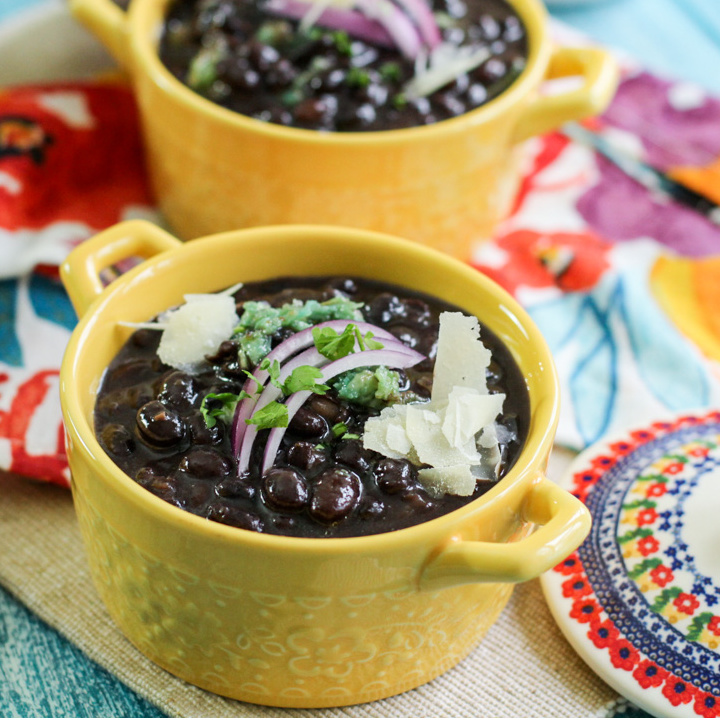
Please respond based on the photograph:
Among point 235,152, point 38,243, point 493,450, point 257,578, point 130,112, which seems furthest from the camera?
point 130,112

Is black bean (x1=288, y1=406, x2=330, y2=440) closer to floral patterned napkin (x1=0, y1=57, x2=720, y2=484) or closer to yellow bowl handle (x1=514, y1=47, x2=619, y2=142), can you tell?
floral patterned napkin (x1=0, y1=57, x2=720, y2=484)

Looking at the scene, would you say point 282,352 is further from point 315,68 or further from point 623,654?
point 315,68

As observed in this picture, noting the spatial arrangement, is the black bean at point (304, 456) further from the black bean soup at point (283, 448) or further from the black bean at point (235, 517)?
the black bean at point (235, 517)

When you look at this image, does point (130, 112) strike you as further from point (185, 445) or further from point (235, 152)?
point (185, 445)

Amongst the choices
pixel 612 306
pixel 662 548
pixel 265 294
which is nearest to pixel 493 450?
pixel 662 548

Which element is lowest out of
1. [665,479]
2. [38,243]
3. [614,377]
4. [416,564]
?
[38,243]

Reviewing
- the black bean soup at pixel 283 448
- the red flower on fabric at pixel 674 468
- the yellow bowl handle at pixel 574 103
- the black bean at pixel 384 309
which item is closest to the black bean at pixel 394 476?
the black bean soup at pixel 283 448
